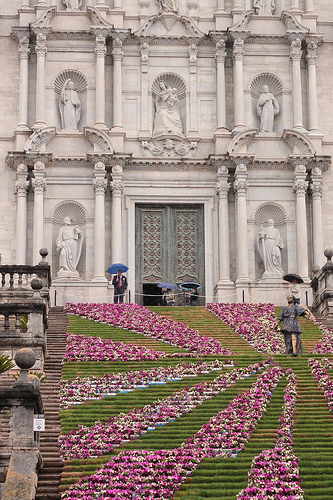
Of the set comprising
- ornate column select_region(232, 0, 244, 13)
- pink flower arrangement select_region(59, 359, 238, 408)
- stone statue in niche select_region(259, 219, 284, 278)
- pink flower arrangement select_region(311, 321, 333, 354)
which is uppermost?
ornate column select_region(232, 0, 244, 13)

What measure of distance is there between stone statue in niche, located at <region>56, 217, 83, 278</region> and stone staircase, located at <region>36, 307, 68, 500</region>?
25.5 ft

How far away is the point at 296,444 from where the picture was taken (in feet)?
73.9

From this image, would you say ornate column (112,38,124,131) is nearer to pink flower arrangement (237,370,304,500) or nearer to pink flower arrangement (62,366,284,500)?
pink flower arrangement (62,366,284,500)

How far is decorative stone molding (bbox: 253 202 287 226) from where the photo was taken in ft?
148

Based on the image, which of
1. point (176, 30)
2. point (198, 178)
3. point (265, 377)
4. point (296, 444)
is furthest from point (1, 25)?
point (296, 444)

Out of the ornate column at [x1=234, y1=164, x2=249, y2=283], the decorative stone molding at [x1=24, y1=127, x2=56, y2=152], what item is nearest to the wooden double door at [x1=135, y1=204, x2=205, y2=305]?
the ornate column at [x1=234, y1=164, x2=249, y2=283]

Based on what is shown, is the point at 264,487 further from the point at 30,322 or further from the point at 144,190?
the point at 144,190

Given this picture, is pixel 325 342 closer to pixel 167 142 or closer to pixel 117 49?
pixel 167 142

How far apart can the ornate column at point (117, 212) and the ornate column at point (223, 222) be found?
4.16 m

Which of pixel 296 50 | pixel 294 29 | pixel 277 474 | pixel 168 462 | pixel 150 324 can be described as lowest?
pixel 277 474

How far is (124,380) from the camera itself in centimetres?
2686

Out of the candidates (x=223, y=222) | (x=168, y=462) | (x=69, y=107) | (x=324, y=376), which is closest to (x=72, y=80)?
(x=69, y=107)

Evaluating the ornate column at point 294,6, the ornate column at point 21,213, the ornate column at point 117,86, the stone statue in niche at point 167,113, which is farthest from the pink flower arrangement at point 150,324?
the ornate column at point 294,6

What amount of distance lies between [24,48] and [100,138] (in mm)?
5520
